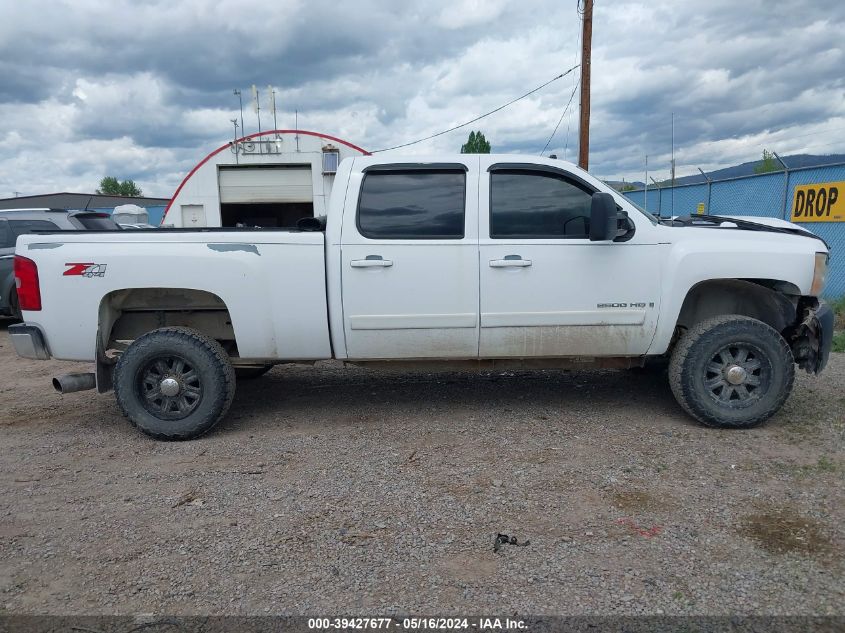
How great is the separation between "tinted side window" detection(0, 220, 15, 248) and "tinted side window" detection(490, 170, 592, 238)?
345 inches

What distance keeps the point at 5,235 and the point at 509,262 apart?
9.04m

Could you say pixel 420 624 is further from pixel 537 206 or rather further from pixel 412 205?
pixel 537 206

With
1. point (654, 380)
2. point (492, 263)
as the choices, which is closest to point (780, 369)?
point (654, 380)

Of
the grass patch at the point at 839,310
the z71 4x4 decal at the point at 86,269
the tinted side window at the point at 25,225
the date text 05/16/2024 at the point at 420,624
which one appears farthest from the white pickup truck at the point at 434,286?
the tinted side window at the point at 25,225

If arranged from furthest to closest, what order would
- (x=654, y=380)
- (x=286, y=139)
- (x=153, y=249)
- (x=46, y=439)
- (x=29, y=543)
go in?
(x=286, y=139) < (x=654, y=380) < (x=46, y=439) < (x=153, y=249) < (x=29, y=543)

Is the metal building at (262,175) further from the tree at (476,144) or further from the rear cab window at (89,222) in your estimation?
the tree at (476,144)

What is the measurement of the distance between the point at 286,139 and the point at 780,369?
12.1 metres

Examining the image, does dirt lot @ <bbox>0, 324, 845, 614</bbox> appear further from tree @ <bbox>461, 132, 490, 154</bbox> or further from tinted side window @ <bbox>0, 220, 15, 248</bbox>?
tree @ <bbox>461, 132, 490, 154</bbox>

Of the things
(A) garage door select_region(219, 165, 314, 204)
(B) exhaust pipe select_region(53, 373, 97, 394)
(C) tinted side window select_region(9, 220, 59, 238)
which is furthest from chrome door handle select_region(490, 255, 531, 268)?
(A) garage door select_region(219, 165, 314, 204)

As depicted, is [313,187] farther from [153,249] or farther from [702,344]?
[702,344]

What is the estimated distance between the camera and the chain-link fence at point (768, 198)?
33.5 feet

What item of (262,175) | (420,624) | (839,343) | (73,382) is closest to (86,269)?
(73,382)

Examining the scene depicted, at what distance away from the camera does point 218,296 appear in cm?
465

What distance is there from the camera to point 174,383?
466 centimetres
